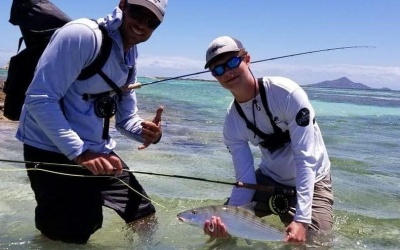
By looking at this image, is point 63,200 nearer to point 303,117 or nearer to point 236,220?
point 236,220

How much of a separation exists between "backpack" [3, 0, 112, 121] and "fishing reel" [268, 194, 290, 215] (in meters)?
2.45

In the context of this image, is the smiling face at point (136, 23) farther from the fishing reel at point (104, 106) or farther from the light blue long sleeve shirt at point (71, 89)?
the fishing reel at point (104, 106)

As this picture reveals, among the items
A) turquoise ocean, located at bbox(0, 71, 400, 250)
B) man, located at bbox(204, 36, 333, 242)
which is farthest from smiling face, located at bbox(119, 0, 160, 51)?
turquoise ocean, located at bbox(0, 71, 400, 250)

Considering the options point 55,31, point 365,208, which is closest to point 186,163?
point 365,208

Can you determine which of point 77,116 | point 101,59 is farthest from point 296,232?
point 101,59

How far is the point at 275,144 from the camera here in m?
5.53

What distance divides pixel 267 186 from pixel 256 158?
601cm

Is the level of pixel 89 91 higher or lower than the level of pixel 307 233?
higher

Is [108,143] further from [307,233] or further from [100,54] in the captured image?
[307,233]

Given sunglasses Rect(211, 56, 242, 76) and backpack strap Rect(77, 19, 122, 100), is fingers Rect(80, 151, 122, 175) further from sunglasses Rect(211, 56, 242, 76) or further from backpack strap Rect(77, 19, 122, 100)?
sunglasses Rect(211, 56, 242, 76)

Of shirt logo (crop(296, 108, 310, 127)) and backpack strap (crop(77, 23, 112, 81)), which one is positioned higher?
backpack strap (crop(77, 23, 112, 81))

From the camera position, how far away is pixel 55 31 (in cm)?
431

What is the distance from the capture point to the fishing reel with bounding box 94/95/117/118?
4609 millimetres

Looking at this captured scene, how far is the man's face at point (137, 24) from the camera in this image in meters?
4.33
